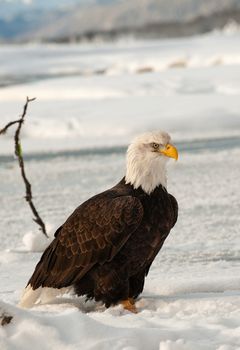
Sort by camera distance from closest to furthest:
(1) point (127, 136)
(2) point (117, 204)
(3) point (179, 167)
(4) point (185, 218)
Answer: (2) point (117, 204) → (4) point (185, 218) → (3) point (179, 167) → (1) point (127, 136)

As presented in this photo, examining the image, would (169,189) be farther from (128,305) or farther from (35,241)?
(128,305)

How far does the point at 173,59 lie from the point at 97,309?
3293 centimetres

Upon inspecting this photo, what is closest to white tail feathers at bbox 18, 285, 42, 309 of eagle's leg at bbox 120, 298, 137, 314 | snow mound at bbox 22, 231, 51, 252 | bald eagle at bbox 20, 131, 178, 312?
bald eagle at bbox 20, 131, 178, 312

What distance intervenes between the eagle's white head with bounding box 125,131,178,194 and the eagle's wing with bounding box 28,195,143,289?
0.10 metres

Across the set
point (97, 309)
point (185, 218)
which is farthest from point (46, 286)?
point (185, 218)

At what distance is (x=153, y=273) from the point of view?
4598 mm

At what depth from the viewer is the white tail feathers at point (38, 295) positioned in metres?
3.82

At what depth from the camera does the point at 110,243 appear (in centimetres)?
375

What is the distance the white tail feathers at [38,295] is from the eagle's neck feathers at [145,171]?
60cm

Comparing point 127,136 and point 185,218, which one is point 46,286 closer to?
point 185,218

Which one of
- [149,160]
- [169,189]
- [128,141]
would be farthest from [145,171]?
[128,141]

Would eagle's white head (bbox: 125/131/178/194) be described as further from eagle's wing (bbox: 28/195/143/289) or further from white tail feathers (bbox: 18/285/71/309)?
white tail feathers (bbox: 18/285/71/309)

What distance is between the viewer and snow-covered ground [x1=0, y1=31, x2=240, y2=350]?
2.96m

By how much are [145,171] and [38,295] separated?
732mm
